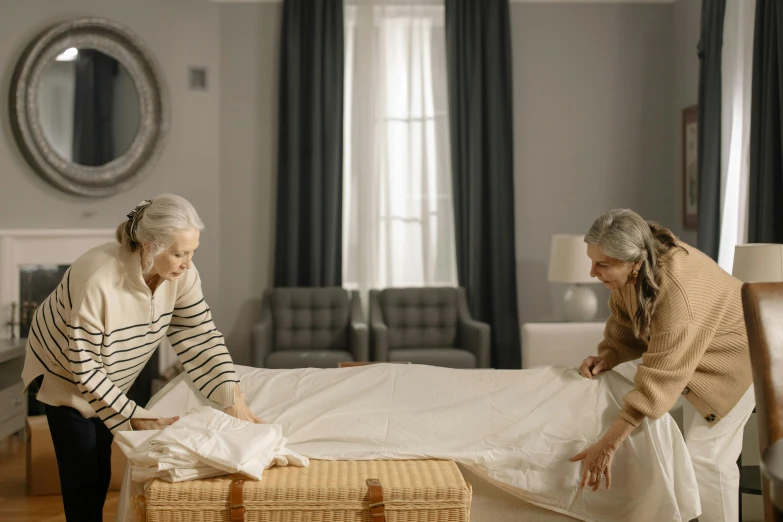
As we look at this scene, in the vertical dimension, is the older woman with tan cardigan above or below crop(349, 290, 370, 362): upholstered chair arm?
above

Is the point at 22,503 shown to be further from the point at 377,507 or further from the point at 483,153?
the point at 483,153

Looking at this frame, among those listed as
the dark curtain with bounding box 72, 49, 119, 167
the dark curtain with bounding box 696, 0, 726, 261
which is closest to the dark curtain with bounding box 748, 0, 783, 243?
the dark curtain with bounding box 696, 0, 726, 261

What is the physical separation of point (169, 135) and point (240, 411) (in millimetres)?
3542

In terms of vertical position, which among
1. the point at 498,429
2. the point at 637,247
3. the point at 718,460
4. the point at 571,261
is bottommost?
the point at 718,460

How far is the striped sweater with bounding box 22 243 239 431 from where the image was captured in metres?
2.29

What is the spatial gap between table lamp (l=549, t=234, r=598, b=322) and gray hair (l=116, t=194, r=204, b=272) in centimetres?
310

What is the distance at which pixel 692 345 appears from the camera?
2.50 metres

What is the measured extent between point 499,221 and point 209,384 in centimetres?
358

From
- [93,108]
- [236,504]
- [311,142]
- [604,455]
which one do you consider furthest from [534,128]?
[236,504]

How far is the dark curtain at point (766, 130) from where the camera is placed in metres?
Answer: 4.27

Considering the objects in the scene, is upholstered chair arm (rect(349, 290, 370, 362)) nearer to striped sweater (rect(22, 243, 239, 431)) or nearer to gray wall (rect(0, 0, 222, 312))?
gray wall (rect(0, 0, 222, 312))

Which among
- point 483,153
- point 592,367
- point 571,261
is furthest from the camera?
point 483,153

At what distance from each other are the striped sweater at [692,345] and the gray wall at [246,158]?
368cm

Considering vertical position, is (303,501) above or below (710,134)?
below
